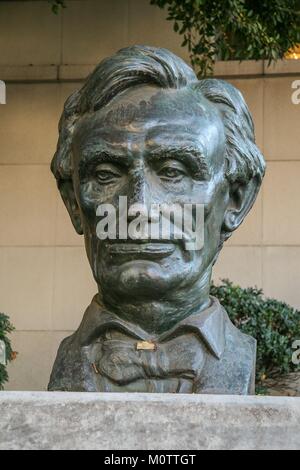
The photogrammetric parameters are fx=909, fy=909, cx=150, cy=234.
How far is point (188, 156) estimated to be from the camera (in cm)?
317

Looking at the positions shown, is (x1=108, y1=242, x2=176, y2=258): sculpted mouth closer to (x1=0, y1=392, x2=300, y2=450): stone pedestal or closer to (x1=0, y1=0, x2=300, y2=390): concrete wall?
(x1=0, y1=392, x2=300, y2=450): stone pedestal

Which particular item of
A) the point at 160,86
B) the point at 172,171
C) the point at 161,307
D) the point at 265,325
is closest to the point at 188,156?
the point at 172,171

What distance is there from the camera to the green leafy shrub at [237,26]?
5625 millimetres

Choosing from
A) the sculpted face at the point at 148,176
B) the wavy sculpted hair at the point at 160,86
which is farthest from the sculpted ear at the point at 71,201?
the sculpted face at the point at 148,176

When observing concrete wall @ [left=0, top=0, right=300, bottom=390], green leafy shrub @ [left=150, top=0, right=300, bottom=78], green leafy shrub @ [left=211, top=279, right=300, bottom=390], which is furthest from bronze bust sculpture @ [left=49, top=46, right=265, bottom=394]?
concrete wall @ [left=0, top=0, right=300, bottom=390]

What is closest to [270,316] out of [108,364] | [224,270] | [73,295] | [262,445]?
[224,270]

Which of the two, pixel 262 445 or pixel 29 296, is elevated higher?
pixel 262 445

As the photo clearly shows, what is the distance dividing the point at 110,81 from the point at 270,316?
2736 millimetres

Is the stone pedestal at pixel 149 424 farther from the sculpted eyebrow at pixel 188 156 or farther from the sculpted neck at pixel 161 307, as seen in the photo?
the sculpted eyebrow at pixel 188 156

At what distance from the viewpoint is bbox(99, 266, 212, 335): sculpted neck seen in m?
3.20

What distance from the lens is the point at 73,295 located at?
6828mm
